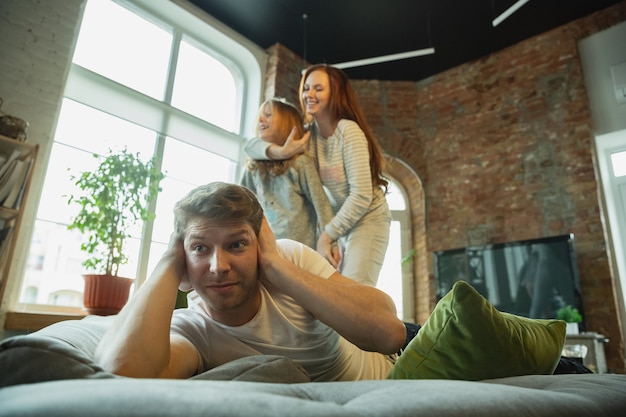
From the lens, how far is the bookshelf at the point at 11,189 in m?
2.52

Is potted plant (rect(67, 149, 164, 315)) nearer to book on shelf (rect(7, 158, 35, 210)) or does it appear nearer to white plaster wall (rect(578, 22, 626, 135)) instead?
book on shelf (rect(7, 158, 35, 210))

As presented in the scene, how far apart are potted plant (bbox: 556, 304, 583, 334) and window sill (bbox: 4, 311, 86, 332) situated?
3.88m

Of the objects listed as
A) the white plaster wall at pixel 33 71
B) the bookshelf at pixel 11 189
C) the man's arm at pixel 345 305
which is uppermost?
the white plaster wall at pixel 33 71

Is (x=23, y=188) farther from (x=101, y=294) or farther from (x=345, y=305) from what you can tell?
(x=345, y=305)

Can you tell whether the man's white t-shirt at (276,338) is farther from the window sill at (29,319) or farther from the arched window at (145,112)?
the arched window at (145,112)

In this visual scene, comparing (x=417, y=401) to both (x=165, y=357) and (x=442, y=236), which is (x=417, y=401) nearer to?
(x=165, y=357)

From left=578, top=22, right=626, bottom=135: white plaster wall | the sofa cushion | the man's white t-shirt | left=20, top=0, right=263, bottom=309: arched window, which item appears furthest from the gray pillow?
left=578, top=22, right=626, bottom=135: white plaster wall

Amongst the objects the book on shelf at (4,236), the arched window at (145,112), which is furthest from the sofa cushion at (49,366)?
the arched window at (145,112)

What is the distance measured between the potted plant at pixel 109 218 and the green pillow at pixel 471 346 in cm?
249

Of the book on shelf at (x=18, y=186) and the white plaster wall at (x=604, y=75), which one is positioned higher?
the white plaster wall at (x=604, y=75)

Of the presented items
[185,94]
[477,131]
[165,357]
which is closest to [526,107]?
[477,131]

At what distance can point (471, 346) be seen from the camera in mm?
822

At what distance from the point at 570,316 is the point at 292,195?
3170mm

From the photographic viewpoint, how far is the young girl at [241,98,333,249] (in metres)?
1.92
